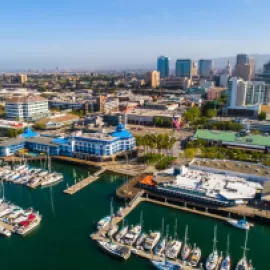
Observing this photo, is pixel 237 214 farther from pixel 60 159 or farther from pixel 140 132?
pixel 140 132

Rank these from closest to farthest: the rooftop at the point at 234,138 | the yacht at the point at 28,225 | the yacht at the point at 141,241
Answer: the yacht at the point at 141,241 < the yacht at the point at 28,225 < the rooftop at the point at 234,138

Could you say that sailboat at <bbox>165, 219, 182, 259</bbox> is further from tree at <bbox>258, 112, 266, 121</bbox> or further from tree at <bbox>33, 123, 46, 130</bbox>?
tree at <bbox>258, 112, 266, 121</bbox>

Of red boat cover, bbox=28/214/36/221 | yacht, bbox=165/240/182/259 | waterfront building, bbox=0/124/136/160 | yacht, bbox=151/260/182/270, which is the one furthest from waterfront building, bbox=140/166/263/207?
red boat cover, bbox=28/214/36/221

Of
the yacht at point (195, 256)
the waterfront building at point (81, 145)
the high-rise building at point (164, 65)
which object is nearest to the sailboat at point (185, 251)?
the yacht at point (195, 256)

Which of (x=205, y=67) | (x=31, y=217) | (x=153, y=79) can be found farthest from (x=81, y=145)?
(x=205, y=67)

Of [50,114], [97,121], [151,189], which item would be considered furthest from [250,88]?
[151,189]

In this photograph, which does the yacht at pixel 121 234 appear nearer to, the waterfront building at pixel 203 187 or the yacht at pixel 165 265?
the yacht at pixel 165 265
